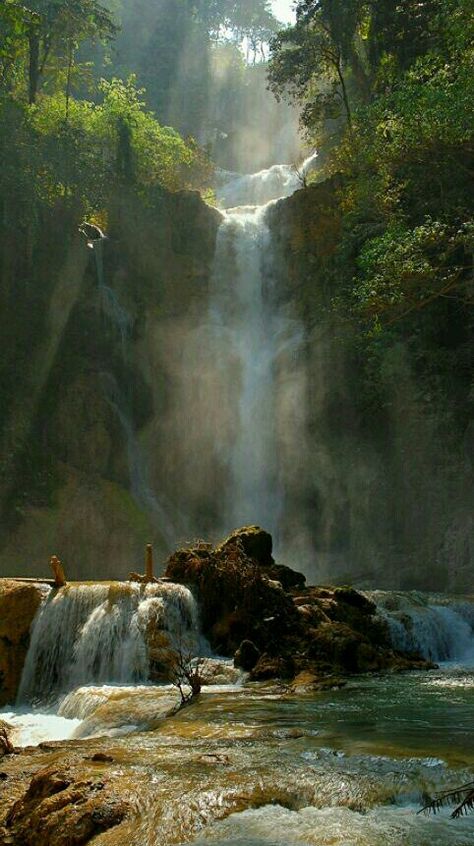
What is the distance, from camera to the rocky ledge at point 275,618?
1481 cm

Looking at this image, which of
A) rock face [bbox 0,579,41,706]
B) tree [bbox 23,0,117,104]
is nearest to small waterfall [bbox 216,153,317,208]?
tree [bbox 23,0,117,104]

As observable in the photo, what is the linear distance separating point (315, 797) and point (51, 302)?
1144 inches

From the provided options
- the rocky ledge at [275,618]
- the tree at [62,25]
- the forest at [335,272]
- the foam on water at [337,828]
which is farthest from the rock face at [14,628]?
the tree at [62,25]

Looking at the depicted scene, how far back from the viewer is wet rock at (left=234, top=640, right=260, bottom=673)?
1483 cm

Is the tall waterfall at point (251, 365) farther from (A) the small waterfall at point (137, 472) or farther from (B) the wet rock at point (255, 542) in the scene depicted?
(B) the wet rock at point (255, 542)

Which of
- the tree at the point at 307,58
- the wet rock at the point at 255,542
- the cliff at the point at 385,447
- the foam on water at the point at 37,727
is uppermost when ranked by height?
the tree at the point at 307,58

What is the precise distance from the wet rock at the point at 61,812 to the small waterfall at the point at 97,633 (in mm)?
7813

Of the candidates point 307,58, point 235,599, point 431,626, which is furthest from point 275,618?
point 307,58

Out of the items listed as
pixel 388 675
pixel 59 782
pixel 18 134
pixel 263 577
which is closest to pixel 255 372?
pixel 18 134

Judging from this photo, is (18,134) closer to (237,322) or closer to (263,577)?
(237,322)

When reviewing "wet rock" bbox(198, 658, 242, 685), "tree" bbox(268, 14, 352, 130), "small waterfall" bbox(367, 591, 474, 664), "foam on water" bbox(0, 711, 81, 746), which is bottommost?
"foam on water" bbox(0, 711, 81, 746)

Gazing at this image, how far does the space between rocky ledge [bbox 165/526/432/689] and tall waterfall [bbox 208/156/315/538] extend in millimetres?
11546

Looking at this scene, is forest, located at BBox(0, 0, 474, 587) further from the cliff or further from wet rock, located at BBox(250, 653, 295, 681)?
wet rock, located at BBox(250, 653, 295, 681)

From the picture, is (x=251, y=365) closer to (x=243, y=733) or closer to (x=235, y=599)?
(x=235, y=599)
